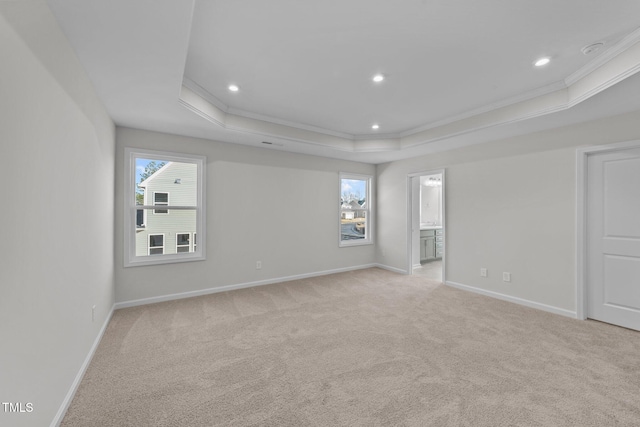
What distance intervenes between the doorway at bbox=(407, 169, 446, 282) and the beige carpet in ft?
6.02

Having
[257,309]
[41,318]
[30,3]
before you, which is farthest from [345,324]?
[30,3]

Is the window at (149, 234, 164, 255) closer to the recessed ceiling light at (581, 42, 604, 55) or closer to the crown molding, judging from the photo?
Result: the crown molding

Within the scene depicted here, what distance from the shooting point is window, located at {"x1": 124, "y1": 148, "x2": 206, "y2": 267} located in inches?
139

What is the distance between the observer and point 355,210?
19.3 ft

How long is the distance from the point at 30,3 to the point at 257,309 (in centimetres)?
320

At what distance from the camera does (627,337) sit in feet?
8.83

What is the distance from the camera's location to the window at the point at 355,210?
575 centimetres

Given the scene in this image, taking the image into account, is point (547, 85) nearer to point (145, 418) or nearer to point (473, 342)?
point (473, 342)

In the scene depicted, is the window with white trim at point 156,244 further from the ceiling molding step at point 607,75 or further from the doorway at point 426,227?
the ceiling molding step at point 607,75

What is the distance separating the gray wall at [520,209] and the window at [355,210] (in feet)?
4.99

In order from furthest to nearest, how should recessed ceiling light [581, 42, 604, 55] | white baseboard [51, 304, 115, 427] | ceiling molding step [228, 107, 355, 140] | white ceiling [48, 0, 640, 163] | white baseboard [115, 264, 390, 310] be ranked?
ceiling molding step [228, 107, 355, 140]
white baseboard [115, 264, 390, 310]
recessed ceiling light [581, 42, 604, 55]
white ceiling [48, 0, 640, 163]
white baseboard [51, 304, 115, 427]

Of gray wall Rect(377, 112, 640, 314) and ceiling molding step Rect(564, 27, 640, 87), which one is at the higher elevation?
ceiling molding step Rect(564, 27, 640, 87)

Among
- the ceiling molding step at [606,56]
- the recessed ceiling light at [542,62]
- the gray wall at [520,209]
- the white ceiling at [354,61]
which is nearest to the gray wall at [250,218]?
the white ceiling at [354,61]

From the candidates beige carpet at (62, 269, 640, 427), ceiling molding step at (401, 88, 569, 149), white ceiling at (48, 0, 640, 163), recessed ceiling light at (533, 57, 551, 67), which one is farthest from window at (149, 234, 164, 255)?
recessed ceiling light at (533, 57, 551, 67)
